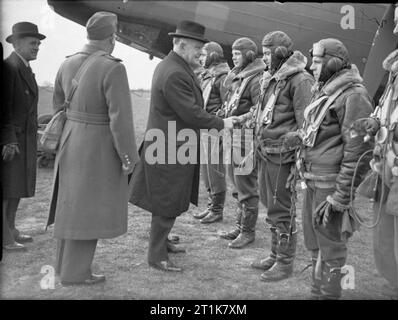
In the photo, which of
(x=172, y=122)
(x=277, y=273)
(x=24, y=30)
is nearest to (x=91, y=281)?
(x=172, y=122)

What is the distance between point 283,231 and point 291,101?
113 centimetres

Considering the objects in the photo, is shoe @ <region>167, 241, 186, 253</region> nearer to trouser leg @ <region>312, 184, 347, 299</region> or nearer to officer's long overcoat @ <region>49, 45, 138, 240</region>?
officer's long overcoat @ <region>49, 45, 138, 240</region>

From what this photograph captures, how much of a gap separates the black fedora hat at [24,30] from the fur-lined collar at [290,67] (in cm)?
238

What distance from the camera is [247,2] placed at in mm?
7043

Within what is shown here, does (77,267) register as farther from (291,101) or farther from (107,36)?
(291,101)

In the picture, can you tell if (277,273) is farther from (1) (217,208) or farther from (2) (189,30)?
(2) (189,30)

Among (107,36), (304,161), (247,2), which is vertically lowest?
(304,161)

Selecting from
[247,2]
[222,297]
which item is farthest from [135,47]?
[222,297]

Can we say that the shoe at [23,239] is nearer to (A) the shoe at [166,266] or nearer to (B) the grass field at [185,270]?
(B) the grass field at [185,270]

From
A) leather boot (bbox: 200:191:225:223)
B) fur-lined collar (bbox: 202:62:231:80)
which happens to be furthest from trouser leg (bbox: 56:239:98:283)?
fur-lined collar (bbox: 202:62:231:80)

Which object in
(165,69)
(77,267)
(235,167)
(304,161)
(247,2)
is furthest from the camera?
(247,2)

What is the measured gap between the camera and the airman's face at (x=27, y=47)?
4414mm

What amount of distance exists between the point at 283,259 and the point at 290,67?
1.66 meters

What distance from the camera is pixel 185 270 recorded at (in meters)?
4.06
